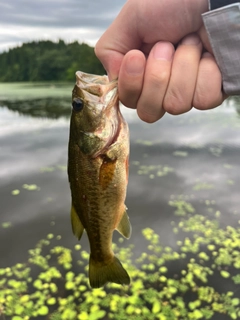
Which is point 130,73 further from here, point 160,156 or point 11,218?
point 160,156

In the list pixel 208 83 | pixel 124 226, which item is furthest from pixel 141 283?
pixel 208 83

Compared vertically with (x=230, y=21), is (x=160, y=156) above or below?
below

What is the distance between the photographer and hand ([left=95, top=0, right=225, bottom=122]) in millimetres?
1668

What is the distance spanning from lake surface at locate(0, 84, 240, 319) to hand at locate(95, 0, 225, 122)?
3047 millimetres

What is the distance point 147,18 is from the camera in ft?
5.97

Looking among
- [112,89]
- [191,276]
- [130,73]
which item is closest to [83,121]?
[112,89]

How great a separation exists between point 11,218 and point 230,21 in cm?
480

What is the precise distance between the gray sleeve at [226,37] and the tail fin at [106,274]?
132 centimetres

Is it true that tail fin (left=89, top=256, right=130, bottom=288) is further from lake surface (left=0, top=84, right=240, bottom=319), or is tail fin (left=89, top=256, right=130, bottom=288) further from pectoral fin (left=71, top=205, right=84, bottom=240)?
lake surface (left=0, top=84, right=240, bottom=319)

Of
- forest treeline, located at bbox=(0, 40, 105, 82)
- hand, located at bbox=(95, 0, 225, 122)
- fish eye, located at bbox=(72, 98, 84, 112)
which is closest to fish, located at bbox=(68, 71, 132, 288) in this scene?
fish eye, located at bbox=(72, 98, 84, 112)

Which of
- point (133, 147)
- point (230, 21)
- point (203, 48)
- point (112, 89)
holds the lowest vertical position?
point (133, 147)

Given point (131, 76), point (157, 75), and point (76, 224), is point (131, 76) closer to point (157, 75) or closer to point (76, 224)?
point (157, 75)

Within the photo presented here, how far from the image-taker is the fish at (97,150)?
6.03 feet

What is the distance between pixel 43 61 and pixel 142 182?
193 ft
